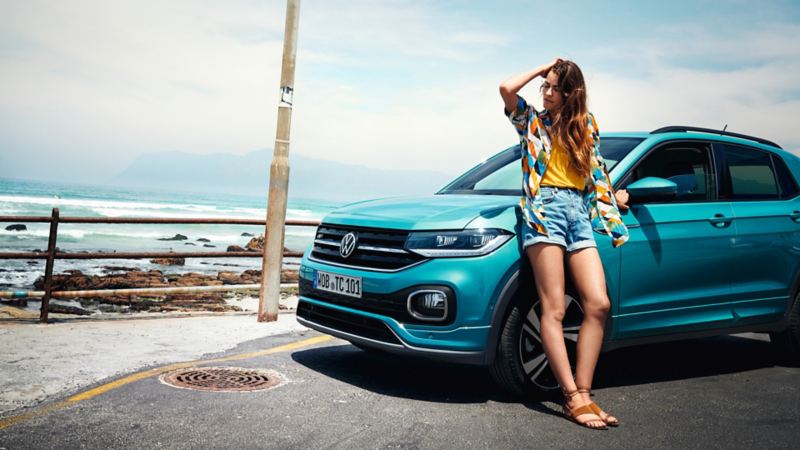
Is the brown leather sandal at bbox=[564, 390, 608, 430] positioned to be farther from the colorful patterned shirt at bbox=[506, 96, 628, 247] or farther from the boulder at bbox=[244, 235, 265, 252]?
the boulder at bbox=[244, 235, 265, 252]

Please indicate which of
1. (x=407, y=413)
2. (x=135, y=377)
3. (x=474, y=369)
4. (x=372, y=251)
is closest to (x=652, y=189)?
(x=372, y=251)

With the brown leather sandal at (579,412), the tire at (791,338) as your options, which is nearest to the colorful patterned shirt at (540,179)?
the brown leather sandal at (579,412)

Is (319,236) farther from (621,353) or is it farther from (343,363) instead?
(621,353)

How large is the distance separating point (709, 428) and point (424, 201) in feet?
7.20

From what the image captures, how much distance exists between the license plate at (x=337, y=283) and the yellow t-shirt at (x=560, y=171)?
1303mm

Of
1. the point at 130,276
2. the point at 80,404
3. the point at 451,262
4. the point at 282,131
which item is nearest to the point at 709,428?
the point at 451,262

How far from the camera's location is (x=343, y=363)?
5.55m

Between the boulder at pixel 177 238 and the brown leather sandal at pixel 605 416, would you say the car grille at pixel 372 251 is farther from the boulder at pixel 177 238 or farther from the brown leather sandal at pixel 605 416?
the boulder at pixel 177 238

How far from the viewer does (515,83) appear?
418cm

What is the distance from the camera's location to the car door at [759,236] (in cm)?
540

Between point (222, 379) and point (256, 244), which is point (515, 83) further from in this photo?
point (256, 244)

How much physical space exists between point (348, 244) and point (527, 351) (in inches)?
51.5

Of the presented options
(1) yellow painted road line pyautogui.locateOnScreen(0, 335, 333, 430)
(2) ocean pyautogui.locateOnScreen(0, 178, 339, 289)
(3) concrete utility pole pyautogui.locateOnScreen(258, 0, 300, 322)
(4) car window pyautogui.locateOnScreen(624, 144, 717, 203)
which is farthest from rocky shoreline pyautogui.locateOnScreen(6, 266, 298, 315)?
(4) car window pyautogui.locateOnScreen(624, 144, 717, 203)

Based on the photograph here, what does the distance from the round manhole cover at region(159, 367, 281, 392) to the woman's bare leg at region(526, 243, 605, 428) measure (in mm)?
1781
